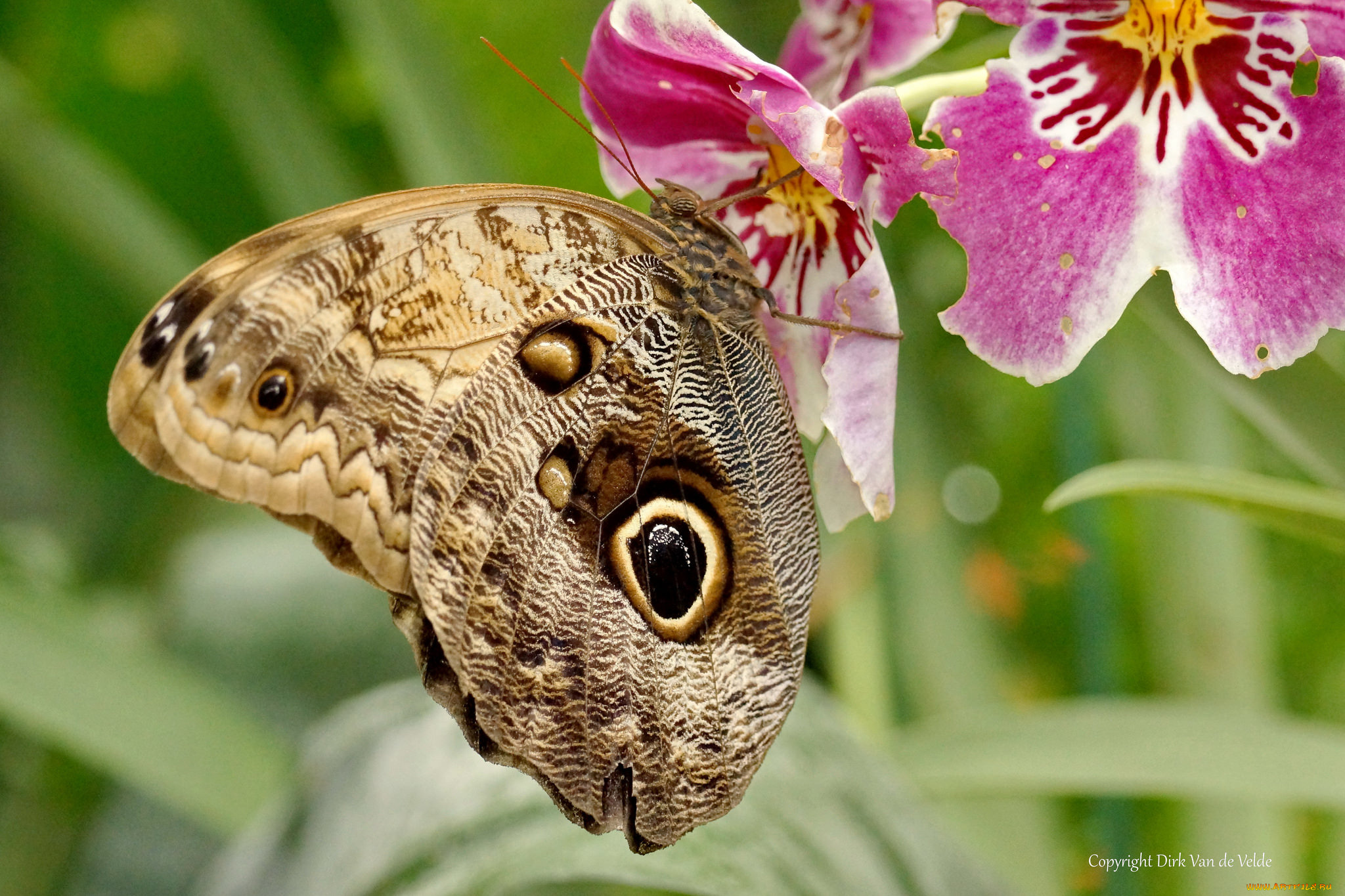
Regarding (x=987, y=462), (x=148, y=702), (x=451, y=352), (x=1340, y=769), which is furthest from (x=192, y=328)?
(x=987, y=462)

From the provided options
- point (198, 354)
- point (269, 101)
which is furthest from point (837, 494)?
point (269, 101)

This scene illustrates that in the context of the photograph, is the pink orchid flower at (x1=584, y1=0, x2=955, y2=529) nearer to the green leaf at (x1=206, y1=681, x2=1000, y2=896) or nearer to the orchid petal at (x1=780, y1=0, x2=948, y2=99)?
the orchid petal at (x1=780, y1=0, x2=948, y2=99)

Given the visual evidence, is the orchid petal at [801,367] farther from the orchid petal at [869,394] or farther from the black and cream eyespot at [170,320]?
the black and cream eyespot at [170,320]

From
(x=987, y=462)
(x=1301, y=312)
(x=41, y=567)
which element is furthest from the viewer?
(x=987, y=462)

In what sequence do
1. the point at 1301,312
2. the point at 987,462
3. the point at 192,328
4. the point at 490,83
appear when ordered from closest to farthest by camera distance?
the point at 1301,312
the point at 192,328
the point at 987,462
the point at 490,83

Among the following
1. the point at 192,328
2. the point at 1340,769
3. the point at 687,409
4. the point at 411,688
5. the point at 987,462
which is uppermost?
the point at 192,328

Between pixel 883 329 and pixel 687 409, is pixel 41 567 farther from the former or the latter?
pixel 883 329
